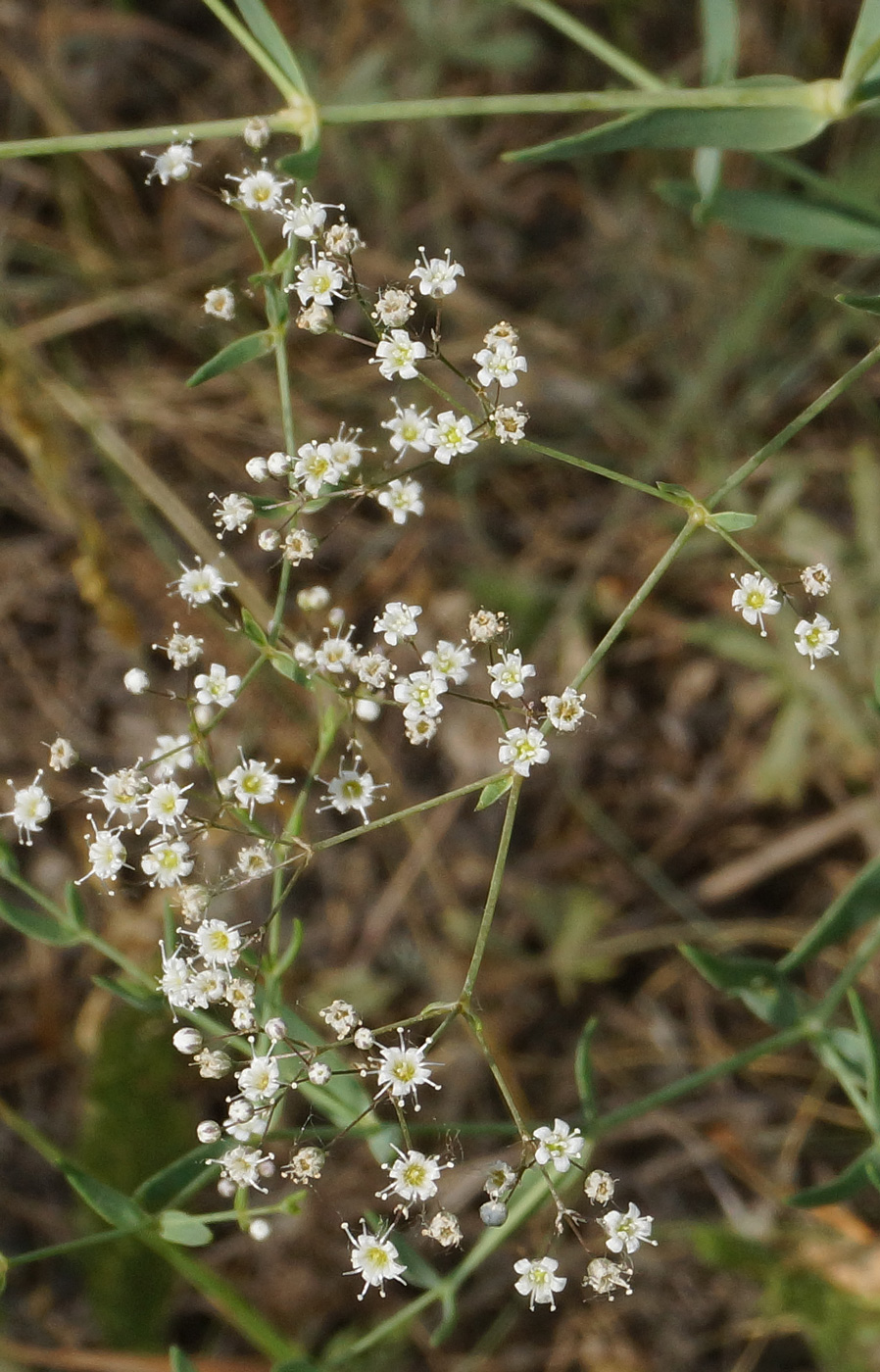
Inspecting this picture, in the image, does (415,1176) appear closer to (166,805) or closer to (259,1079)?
(259,1079)

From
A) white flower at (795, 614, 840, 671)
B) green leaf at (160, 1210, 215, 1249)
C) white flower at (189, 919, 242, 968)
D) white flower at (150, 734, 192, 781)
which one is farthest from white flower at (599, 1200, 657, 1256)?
white flower at (150, 734, 192, 781)

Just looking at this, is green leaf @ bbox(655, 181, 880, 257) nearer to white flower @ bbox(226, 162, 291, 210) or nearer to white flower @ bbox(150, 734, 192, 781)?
white flower @ bbox(226, 162, 291, 210)

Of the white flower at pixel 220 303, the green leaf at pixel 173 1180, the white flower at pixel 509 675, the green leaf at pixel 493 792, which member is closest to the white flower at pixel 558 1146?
the green leaf at pixel 493 792

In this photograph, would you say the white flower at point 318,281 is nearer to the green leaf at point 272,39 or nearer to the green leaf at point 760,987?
the green leaf at point 272,39

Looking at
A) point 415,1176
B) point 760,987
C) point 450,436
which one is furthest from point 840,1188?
point 450,436

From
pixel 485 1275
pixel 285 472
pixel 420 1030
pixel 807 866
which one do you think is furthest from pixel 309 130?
pixel 485 1275
